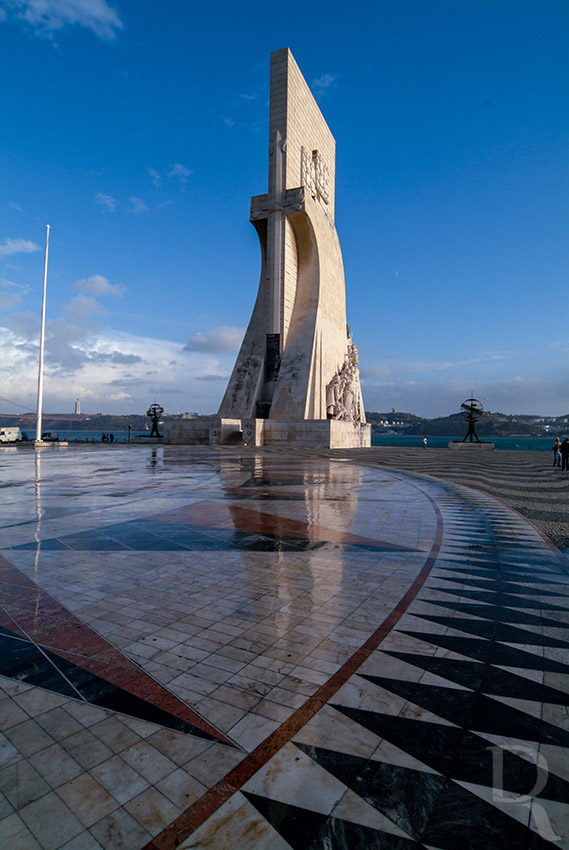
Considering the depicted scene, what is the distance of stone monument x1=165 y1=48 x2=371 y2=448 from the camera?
92.0 feet

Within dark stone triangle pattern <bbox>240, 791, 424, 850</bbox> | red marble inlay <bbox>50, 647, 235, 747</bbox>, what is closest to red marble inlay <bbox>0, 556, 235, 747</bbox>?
red marble inlay <bbox>50, 647, 235, 747</bbox>

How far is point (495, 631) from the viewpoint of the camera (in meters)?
3.07

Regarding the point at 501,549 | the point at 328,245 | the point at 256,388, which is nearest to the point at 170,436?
the point at 256,388

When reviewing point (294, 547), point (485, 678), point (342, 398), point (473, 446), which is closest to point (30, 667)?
point (485, 678)

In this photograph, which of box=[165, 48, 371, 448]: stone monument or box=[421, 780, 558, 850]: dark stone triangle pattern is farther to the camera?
box=[165, 48, 371, 448]: stone monument

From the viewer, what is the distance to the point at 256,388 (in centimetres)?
2923

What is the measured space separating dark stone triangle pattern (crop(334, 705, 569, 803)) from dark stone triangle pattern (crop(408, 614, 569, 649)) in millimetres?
1106

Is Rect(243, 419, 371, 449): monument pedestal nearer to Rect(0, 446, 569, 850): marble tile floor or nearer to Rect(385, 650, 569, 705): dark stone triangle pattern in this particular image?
Rect(0, 446, 569, 850): marble tile floor

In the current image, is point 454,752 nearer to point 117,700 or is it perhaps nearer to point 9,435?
point 117,700

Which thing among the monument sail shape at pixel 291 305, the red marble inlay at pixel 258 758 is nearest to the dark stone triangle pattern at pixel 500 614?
the red marble inlay at pixel 258 758

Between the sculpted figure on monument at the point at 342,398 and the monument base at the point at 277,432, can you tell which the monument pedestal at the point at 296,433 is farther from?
the sculpted figure on monument at the point at 342,398

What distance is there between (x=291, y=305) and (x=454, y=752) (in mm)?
29585

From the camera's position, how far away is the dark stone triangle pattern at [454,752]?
1.75 m

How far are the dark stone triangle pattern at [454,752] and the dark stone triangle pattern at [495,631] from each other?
Result: 1.11m
